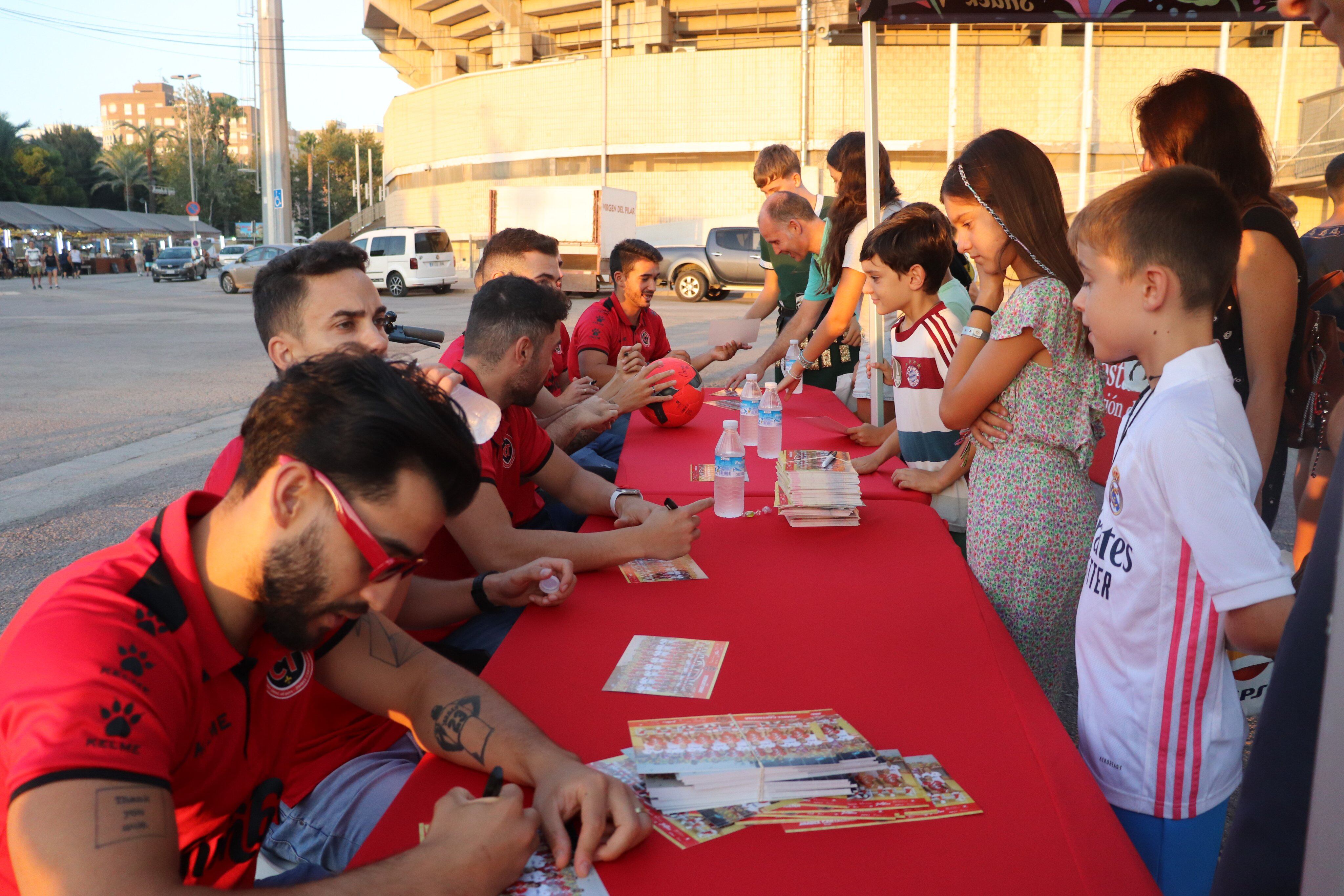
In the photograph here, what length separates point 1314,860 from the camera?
57 centimetres

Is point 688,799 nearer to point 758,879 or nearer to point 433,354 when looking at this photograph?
point 758,879

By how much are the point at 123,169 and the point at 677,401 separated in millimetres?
72660

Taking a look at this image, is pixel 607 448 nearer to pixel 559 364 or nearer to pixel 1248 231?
pixel 559 364

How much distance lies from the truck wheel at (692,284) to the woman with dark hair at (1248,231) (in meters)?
18.2

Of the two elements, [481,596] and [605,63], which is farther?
[605,63]

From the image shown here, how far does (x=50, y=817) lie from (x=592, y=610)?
1.18 meters

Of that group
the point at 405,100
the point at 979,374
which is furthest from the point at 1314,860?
the point at 405,100

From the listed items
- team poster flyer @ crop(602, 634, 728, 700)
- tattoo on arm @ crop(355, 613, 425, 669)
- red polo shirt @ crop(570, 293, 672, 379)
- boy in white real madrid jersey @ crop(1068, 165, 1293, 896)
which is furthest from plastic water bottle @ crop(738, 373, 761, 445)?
tattoo on arm @ crop(355, 613, 425, 669)

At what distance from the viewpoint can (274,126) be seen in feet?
105

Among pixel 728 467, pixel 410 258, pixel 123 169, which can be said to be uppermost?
pixel 123 169

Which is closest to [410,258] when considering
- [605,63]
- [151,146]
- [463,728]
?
[605,63]

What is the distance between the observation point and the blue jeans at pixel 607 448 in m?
4.35

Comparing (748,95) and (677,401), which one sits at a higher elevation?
(748,95)

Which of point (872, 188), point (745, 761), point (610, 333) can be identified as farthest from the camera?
point (610, 333)
